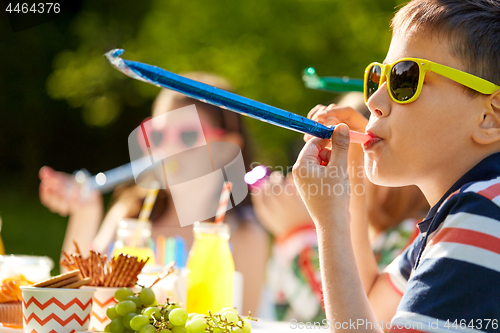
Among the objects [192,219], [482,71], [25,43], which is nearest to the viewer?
[482,71]

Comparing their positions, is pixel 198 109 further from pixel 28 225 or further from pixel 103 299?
pixel 28 225

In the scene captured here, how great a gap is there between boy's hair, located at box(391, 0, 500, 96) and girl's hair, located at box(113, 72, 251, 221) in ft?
6.33

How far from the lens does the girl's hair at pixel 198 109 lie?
9.53 feet

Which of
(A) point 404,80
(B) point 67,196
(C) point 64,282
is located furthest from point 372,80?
(B) point 67,196

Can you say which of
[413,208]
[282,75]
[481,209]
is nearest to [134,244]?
[481,209]

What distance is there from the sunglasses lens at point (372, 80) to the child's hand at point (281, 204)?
4.95ft

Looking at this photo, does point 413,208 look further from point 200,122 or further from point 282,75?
point 282,75

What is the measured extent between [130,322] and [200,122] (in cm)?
196

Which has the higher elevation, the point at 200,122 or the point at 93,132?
the point at 93,132

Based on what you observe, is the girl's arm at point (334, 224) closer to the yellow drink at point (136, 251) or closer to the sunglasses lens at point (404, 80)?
the sunglasses lens at point (404, 80)

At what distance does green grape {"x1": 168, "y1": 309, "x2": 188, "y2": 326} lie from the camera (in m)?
0.98

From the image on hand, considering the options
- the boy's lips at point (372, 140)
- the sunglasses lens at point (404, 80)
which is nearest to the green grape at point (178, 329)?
the boy's lips at point (372, 140)

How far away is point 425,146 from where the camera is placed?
99cm

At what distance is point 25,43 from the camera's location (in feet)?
23.1
